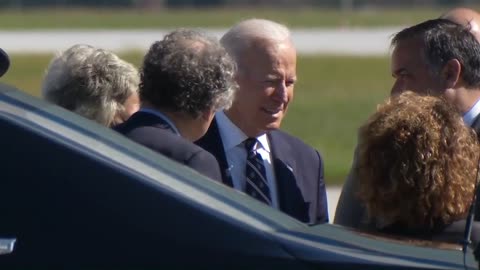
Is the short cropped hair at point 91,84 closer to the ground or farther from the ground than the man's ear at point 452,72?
closer to the ground

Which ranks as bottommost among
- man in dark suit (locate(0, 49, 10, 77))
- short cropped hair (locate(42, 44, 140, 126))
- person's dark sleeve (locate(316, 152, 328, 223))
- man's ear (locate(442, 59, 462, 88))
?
person's dark sleeve (locate(316, 152, 328, 223))

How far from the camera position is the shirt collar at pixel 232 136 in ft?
16.1

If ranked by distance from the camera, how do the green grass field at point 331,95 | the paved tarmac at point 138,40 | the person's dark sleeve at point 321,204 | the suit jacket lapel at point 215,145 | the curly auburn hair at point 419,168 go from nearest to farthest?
the curly auburn hair at point 419,168, the person's dark sleeve at point 321,204, the suit jacket lapel at point 215,145, the green grass field at point 331,95, the paved tarmac at point 138,40

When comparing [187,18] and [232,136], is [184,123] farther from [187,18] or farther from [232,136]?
[187,18]

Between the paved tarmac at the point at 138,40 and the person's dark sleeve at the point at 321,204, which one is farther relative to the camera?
the paved tarmac at the point at 138,40

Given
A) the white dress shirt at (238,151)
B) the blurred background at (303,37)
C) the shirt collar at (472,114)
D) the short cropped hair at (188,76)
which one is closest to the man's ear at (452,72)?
the shirt collar at (472,114)

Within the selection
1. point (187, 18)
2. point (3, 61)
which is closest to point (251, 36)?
point (3, 61)

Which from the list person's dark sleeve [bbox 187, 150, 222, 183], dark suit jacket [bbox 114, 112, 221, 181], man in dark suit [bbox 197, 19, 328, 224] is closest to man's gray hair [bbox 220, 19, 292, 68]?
man in dark suit [bbox 197, 19, 328, 224]

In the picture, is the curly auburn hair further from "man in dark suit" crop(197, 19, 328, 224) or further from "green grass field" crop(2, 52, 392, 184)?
"green grass field" crop(2, 52, 392, 184)

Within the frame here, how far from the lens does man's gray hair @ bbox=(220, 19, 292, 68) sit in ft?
16.2

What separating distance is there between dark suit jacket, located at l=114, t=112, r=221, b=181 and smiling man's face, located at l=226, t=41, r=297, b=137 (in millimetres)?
850

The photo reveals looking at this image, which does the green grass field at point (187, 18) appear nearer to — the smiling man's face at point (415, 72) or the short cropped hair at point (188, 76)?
the smiling man's face at point (415, 72)

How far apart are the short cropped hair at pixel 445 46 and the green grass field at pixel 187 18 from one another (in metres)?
43.4

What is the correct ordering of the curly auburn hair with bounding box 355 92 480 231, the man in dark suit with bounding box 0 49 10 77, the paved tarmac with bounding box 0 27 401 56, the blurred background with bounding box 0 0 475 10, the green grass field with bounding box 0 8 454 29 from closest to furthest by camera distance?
the man in dark suit with bounding box 0 49 10 77, the curly auburn hair with bounding box 355 92 480 231, the paved tarmac with bounding box 0 27 401 56, the green grass field with bounding box 0 8 454 29, the blurred background with bounding box 0 0 475 10
